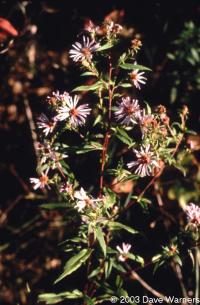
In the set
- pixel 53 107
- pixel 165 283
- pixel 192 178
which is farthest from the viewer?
pixel 192 178

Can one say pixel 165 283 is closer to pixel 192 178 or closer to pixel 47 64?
pixel 192 178

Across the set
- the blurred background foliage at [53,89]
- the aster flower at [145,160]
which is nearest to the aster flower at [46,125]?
the aster flower at [145,160]

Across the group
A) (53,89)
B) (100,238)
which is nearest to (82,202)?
(100,238)

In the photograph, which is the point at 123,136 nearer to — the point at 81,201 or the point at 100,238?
the point at 81,201

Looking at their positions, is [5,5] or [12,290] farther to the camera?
[5,5]

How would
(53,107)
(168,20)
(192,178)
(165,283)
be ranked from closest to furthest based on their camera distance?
(53,107) < (165,283) < (192,178) < (168,20)

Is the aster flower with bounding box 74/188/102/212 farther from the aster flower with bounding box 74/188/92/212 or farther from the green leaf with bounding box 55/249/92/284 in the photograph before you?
the green leaf with bounding box 55/249/92/284

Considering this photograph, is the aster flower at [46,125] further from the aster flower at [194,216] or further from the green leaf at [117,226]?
the aster flower at [194,216]

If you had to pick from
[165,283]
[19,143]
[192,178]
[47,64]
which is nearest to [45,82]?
[47,64]

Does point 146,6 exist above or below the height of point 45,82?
above
